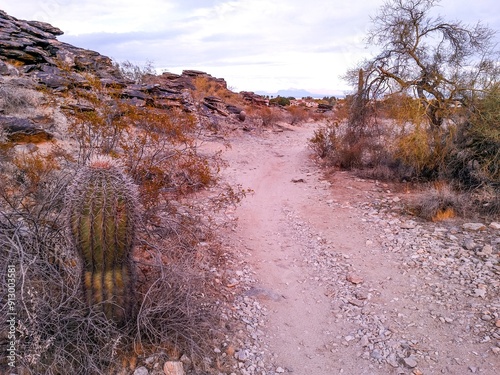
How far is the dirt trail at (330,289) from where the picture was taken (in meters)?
3.45

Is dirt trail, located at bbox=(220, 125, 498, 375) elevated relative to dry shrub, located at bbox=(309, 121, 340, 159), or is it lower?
lower

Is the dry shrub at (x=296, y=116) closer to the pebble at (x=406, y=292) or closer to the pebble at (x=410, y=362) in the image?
the pebble at (x=406, y=292)

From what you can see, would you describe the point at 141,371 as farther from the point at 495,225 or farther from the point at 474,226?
the point at 495,225

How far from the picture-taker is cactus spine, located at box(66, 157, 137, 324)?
2.80m

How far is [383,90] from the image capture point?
9648 mm

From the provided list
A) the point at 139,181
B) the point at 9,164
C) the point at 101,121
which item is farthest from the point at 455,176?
the point at 9,164

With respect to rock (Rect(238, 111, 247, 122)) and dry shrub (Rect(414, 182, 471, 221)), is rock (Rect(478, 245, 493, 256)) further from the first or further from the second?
rock (Rect(238, 111, 247, 122))

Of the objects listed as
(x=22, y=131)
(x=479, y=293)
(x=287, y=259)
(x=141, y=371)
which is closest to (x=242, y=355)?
(x=141, y=371)

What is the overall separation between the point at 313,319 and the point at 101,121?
4.29 m

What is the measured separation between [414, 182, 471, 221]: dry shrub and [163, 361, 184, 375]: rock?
5138 mm

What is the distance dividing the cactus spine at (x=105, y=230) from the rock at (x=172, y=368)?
571 millimetres

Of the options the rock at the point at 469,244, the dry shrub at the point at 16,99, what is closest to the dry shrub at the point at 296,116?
the dry shrub at the point at 16,99

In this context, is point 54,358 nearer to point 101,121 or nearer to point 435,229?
point 101,121

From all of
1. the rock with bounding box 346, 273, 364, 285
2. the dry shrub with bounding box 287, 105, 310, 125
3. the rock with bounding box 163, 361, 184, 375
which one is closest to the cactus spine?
the rock with bounding box 163, 361, 184, 375
